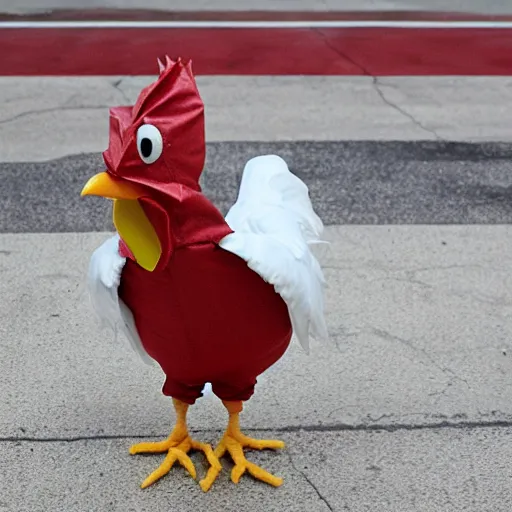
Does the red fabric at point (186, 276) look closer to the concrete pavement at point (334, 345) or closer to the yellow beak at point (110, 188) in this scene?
the yellow beak at point (110, 188)

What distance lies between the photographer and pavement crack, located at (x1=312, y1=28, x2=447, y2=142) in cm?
654

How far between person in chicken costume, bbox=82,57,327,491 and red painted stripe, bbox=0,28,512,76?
5461mm

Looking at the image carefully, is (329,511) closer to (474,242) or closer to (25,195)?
(474,242)

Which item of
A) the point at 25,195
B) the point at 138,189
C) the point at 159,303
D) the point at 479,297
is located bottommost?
the point at 25,195

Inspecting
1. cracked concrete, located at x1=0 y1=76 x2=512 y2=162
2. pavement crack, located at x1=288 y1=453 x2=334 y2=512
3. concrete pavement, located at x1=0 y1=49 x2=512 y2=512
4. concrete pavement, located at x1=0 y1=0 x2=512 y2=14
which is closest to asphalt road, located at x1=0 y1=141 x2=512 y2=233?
concrete pavement, located at x1=0 y1=49 x2=512 y2=512

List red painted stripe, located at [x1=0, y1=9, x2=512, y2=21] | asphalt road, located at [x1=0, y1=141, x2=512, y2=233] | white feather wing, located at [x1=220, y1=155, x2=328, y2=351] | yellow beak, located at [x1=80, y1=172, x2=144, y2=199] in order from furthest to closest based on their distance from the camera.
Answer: red painted stripe, located at [x1=0, y1=9, x2=512, y2=21]
asphalt road, located at [x1=0, y1=141, x2=512, y2=233]
white feather wing, located at [x1=220, y1=155, x2=328, y2=351]
yellow beak, located at [x1=80, y1=172, x2=144, y2=199]

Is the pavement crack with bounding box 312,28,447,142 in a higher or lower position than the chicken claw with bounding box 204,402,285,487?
lower

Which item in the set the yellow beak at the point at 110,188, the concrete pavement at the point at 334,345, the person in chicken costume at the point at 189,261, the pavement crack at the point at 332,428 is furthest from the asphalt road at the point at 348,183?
the yellow beak at the point at 110,188

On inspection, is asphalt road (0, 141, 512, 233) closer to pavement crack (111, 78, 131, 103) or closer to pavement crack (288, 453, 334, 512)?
pavement crack (111, 78, 131, 103)

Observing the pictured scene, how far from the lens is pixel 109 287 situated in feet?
8.23

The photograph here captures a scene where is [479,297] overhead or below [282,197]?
below

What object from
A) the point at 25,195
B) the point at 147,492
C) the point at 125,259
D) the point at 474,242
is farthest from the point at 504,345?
the point at 25,195

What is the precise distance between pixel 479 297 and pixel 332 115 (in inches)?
117

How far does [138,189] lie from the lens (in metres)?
2.26
